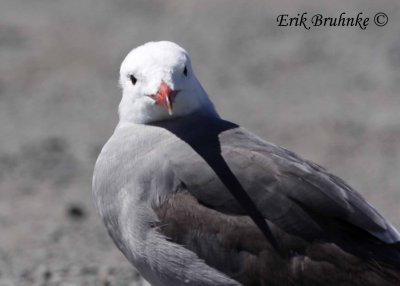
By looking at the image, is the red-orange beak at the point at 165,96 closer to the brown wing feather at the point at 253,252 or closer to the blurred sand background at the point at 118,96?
the brown wing feather at the point at 253,252

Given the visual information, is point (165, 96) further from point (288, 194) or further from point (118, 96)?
point (118, 96)

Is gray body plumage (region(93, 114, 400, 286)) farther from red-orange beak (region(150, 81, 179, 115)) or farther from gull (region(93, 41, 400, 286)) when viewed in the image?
red-orange beak (region(150, 81, 179, 115))

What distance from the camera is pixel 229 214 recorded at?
6.51 metres

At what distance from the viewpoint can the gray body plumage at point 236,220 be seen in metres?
6.39

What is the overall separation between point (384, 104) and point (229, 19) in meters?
5.56

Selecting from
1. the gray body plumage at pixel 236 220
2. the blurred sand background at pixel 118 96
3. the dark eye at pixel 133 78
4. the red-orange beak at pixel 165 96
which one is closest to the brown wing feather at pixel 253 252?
the gray body plumage at pixel 236 220

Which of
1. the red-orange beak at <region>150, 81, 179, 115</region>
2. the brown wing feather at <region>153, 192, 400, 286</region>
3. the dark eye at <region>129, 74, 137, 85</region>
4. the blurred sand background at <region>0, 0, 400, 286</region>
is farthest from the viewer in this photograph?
the blurred sand background at <region>0, 0, 400, 286</region>

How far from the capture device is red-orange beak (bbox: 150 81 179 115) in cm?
661

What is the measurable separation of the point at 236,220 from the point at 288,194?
331 millimetres

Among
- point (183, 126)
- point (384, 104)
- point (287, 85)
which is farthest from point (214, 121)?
point (287, 85)

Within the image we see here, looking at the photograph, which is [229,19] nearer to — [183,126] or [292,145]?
[292,145]

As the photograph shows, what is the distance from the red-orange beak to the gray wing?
1.00 feet

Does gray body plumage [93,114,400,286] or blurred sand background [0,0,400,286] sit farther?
blurred sand background [0,0,400,286]

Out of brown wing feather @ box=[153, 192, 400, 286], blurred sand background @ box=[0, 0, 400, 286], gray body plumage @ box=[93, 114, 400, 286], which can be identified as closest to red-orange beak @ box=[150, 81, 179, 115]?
gray body plumage @ box=[93, 114, 400, 286]
